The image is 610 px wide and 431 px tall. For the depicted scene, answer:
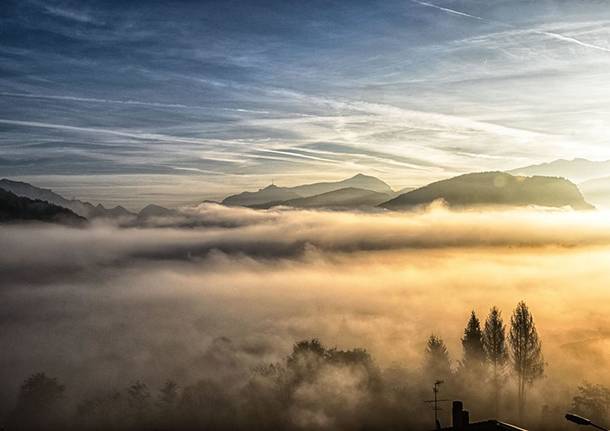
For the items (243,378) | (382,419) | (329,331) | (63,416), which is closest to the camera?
(382,419)

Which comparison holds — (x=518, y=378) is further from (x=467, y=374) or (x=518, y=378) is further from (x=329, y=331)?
(x=329, y=331)

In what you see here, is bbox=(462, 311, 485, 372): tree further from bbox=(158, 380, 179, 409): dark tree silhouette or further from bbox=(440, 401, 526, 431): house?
bbox=(440, 401, 526, 431): house

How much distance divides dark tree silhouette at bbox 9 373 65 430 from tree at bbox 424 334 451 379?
2450 inches

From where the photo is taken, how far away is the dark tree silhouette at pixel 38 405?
118m

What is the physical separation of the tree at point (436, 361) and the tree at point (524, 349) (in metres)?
11.8

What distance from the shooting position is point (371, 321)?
19238 cm

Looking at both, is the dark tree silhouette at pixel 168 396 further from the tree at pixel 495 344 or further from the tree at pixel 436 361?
the tree at pixel 495 344

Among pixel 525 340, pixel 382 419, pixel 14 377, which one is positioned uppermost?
pixel 525 340

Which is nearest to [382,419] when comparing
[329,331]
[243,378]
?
[243,378]

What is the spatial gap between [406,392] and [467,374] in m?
9.71

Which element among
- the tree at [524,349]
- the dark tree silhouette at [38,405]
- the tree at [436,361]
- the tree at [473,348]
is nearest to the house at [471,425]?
the tree at [524,349]

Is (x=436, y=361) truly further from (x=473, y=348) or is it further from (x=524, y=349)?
(x=524, y=349)

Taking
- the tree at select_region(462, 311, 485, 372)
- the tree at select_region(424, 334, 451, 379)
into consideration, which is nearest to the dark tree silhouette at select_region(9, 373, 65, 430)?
the tree at select_region(424, 334, 451, 379)

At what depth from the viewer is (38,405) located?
124 metres
